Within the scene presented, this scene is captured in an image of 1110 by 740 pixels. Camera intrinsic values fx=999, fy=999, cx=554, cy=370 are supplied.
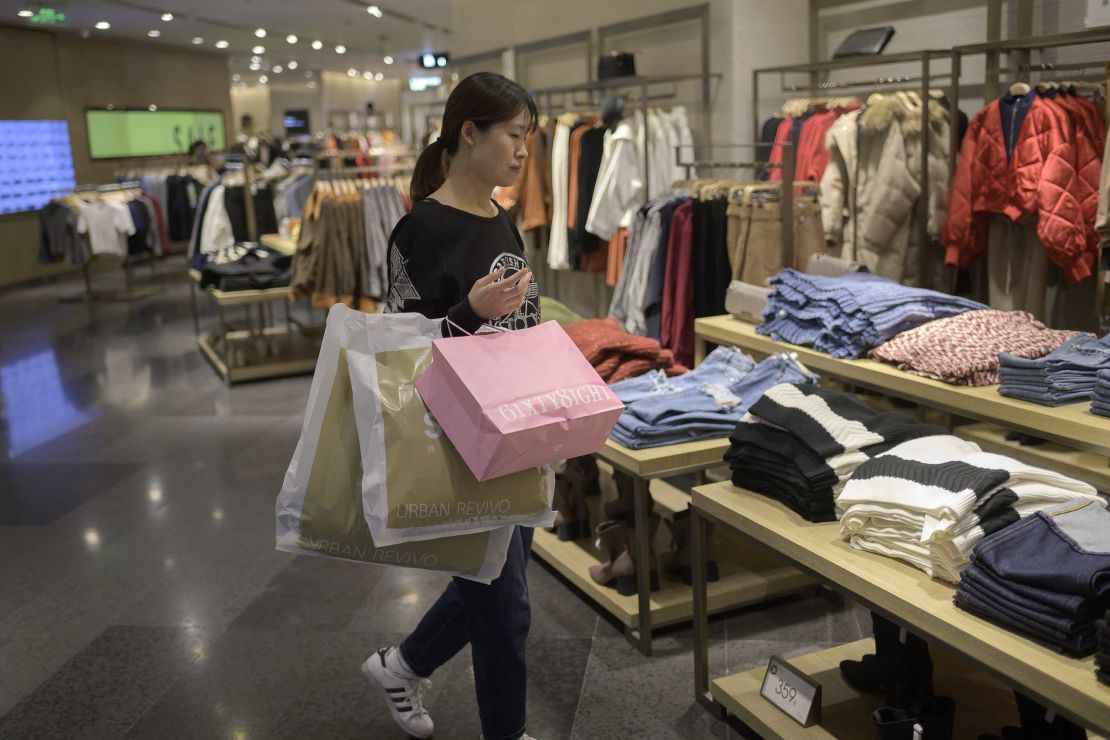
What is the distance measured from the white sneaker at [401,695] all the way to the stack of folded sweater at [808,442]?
38.1 inches

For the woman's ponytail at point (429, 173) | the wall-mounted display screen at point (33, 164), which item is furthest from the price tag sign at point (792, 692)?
the wall-mounted display screen at point (33, 164)

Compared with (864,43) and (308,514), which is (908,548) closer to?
(308,514)

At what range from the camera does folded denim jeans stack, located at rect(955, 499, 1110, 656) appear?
1.57 m

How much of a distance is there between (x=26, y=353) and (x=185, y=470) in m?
4.11

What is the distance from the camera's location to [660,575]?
3.21 meters

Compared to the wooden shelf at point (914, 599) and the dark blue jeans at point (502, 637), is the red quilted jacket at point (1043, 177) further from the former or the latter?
the dark blue jeans at point (502, 637)

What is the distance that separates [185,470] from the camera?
4.98 m

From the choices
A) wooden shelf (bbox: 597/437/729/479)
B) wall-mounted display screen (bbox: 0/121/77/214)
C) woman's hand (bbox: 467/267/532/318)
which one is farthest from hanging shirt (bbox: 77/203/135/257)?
woman's hand (bbox: 467/267/532/318)

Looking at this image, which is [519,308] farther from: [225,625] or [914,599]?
[225,625]

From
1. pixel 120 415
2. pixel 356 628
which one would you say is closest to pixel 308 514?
pixel 356 628

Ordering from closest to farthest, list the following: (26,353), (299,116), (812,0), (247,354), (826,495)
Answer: (826,495) < (812,0) < (247,354) < (26,353) < (299,116)

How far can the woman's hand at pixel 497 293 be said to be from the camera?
1.86m

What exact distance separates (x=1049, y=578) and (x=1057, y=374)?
0.92 meters

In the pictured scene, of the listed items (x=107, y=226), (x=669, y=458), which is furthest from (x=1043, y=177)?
(x=107, y=226)
